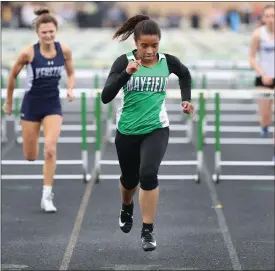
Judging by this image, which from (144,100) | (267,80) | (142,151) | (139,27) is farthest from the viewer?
(267,80)

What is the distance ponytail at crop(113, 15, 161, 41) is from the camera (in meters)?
6.13

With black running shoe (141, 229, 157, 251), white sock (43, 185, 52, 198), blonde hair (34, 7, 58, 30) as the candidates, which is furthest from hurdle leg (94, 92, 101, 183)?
black running shoe (141, 229, 157, 251)

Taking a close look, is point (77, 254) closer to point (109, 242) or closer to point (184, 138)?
point (109, 242)

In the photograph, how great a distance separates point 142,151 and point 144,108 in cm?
29

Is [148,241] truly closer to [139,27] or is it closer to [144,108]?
[144,108]

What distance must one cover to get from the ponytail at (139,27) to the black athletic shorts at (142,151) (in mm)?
674

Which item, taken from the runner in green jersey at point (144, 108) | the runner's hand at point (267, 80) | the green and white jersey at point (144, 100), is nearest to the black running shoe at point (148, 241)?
the runner in green jersey at point (144, 108)

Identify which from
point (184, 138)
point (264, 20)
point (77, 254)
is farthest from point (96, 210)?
point (184, 138)

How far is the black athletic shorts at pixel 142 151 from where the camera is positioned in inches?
262

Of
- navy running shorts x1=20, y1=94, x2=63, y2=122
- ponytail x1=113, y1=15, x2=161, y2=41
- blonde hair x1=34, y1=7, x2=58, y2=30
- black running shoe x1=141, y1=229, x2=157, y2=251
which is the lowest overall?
black running shoe x1=141, y1=229, x2=157, y2=251

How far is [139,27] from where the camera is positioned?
6.21 m

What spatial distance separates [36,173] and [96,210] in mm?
2280

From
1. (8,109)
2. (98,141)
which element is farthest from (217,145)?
(8,109)

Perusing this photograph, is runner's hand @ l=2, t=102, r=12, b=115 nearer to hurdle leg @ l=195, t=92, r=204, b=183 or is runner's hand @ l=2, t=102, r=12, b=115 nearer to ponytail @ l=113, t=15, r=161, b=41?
ponytail @ l=113, t=15, r=161, b=41
